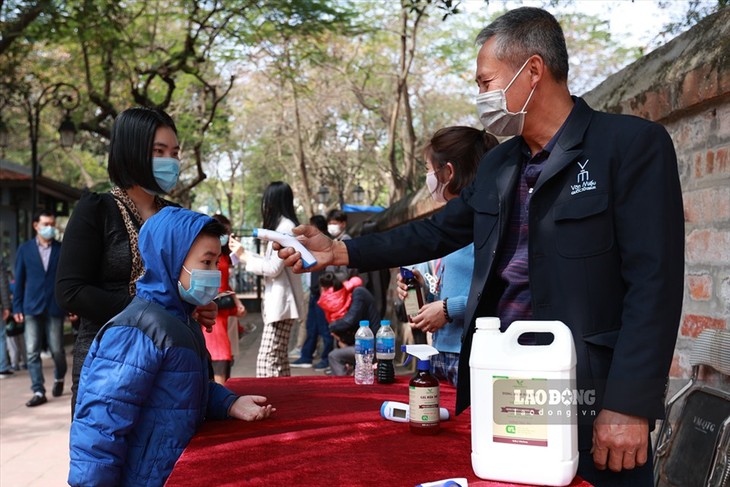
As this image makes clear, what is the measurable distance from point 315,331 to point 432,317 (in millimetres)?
7928

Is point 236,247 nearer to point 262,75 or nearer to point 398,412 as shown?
point 398,412

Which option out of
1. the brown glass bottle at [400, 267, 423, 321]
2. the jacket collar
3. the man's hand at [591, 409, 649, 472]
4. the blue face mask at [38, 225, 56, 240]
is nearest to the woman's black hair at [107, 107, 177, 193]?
the brown glass bottle at [400, 267, 423, 321]

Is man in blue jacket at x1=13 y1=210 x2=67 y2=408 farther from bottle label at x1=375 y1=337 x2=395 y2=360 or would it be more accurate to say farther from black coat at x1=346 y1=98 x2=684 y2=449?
black coat at x1=346 y1=98 x2=684 y2=449

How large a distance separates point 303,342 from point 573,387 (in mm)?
10360

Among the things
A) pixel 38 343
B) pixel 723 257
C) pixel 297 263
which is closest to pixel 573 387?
pixel 297 263

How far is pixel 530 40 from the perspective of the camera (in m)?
2.40

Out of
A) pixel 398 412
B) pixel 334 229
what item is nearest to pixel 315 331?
pixel 334 229

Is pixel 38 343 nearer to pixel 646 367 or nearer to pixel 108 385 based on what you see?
pixel 108 385

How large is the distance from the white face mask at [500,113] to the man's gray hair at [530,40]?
2.2 inches

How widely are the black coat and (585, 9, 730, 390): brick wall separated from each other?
114 centimetres

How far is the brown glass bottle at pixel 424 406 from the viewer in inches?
96.3

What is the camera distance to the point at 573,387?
1869 millimetres

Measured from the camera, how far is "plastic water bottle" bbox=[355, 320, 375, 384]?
3613 millimetres

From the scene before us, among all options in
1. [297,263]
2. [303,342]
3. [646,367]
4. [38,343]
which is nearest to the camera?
[646,367]
